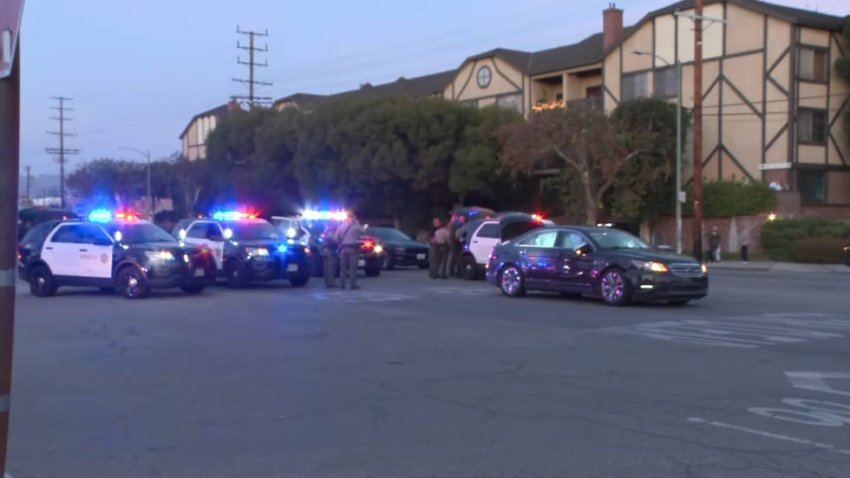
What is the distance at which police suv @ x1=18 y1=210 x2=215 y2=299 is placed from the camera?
1931cm

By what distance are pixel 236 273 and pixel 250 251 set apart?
0.59 metres

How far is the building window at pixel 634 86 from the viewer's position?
161ft

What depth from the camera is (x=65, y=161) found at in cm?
8200

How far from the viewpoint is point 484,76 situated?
2333 inches

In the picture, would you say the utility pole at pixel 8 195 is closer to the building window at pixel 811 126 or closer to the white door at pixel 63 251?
the white door at pixel 63 251

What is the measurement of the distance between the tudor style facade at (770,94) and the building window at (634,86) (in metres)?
1.43

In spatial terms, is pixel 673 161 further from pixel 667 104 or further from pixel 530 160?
pixel 530 160

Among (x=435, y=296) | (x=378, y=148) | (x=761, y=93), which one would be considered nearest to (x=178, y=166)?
(x=378, y=148)

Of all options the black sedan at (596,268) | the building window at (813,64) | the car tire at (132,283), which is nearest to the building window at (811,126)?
→ the building window at (813,64)

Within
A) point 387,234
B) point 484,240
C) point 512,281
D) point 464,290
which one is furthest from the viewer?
point 387,234

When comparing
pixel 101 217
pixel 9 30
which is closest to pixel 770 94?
pixel 101 217

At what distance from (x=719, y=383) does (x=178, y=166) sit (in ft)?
207

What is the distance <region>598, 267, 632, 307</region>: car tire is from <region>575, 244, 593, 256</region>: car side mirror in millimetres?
601

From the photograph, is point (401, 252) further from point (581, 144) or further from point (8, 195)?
point (8, 195)
